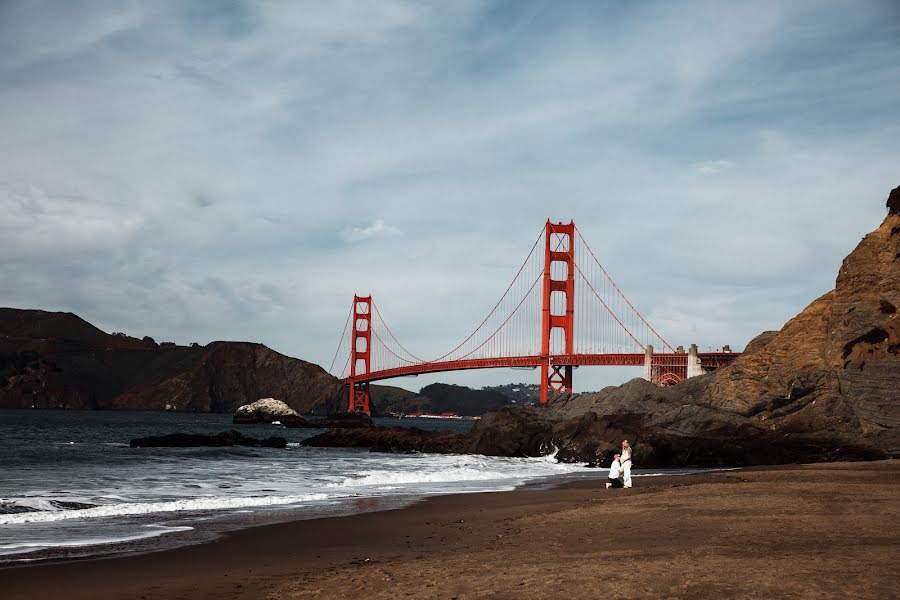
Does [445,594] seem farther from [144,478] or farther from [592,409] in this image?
[592,409]

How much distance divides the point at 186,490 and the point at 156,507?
13.1 feet

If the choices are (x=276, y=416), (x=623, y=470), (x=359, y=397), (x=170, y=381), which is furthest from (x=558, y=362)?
(x=170, y=381)

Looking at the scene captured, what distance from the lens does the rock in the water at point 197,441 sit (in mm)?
44938

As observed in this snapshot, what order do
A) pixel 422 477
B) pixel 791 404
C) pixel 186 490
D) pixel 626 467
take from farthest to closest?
pixel 791 404
pixel 422 477
pixel 186 490
pixel 626 467

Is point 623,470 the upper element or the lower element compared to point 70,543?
upper

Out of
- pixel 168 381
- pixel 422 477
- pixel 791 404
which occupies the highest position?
pixel 168 381

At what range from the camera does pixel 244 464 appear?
31.2 m

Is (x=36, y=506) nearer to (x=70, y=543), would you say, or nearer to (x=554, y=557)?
(x=70, y=543)

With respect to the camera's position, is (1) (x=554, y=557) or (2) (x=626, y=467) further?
(2) (x=626, y=467)

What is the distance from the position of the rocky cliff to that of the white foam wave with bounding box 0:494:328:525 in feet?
518

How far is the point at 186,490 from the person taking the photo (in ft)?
65.7

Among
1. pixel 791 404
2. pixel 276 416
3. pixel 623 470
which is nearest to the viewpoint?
pixel 623 470

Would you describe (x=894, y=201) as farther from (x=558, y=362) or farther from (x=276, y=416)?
(x=276, y=416)

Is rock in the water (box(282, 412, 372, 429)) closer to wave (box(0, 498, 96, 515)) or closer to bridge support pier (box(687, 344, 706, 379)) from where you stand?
bridge support pier (box(687, 344, 706, 379))
